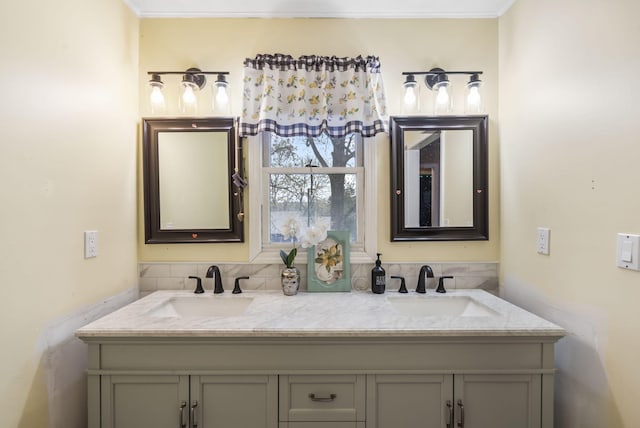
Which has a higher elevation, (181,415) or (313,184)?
(313,184)

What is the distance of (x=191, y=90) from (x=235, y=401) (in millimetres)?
1656

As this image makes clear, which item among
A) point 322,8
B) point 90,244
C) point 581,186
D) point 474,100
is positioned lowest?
point 90,244

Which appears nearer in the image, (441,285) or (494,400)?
(494,400)

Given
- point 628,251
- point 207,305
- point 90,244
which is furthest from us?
point 207,305

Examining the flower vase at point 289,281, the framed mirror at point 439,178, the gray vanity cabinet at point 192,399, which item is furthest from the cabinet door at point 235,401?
the framed mirror at point 439,178

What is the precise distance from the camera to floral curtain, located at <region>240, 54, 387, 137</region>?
185 cm

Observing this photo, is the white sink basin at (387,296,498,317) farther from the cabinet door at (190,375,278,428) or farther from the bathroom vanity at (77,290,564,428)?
the cabinet door at (190,375,278,428)

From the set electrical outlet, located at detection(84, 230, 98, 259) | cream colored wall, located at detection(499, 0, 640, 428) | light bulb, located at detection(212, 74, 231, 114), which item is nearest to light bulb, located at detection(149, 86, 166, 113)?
light bulb, located at detection(212, 74, 231, 114)

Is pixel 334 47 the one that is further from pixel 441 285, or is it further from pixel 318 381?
pixel 318 381

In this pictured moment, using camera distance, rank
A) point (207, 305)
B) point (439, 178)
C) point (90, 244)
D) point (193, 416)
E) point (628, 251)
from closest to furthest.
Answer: point (628, 251) → point (193, 416) → point (90, 244) → point (207, 305) → point (439, 178)

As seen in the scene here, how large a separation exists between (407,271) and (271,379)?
1.03 m

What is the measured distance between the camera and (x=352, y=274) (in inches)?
77.0

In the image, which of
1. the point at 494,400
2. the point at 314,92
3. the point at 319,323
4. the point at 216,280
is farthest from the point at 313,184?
the point at 494,400

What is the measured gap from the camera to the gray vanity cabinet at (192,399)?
1.31m
